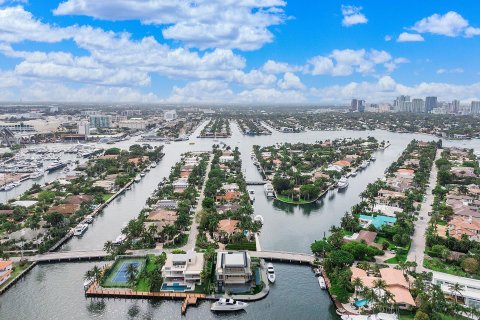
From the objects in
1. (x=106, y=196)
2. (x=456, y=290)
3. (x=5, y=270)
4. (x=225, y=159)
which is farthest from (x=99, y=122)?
(x=456, y=290)

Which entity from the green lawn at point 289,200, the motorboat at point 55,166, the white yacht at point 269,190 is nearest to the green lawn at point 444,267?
the green lawn at point 289,200

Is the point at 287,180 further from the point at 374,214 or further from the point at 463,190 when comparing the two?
the point at 463,190

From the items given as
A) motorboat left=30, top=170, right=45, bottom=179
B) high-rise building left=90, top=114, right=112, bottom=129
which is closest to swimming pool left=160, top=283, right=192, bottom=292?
motorboat left=30, top=170, right=45, bottom=179

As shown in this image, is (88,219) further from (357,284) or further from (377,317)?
(377,317)

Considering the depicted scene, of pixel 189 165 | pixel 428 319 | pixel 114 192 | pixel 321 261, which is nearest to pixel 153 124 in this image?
pixel 189 165

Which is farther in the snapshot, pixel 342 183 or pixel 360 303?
pixel 342 183

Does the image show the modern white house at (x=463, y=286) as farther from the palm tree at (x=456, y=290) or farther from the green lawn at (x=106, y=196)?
the green lawn at (x=106, y=196)
